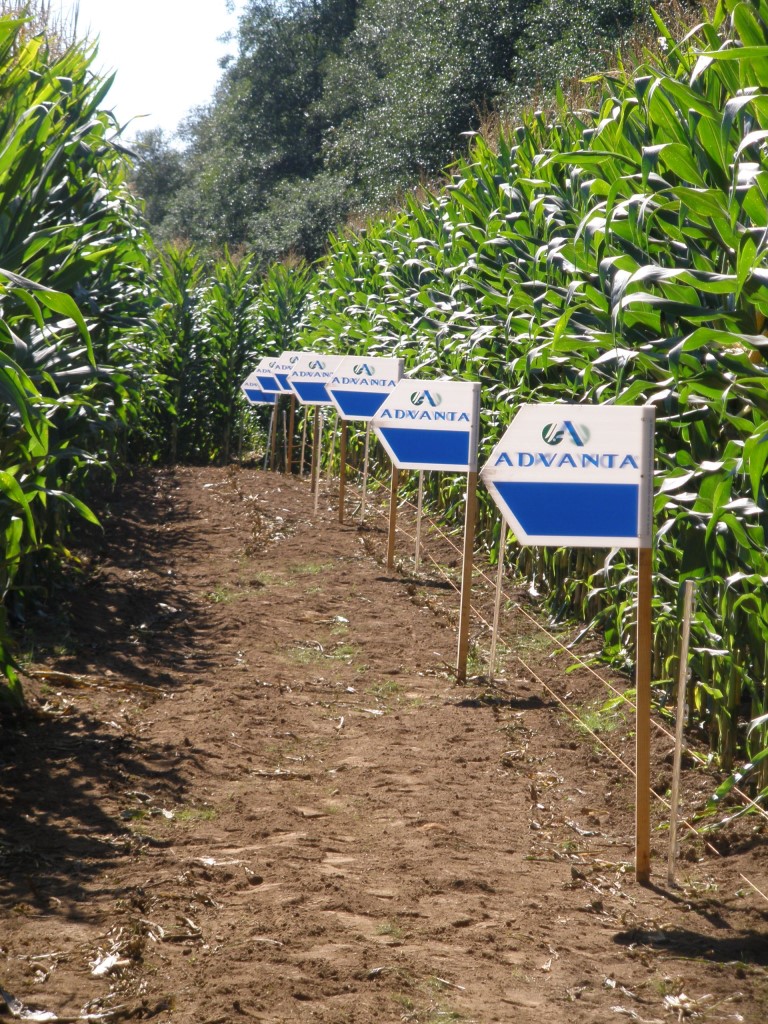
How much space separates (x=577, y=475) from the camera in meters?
3.70

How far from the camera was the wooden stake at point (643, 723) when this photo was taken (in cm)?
348

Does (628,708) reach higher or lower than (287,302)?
lower

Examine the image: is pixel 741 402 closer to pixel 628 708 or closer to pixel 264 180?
pixel 628 708

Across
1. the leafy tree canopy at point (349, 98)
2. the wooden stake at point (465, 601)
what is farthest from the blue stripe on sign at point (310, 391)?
the leafy tree canopy at point (349, 98)

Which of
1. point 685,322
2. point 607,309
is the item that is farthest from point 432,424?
point 685,322

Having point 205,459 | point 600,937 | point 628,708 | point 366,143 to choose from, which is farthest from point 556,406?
point 366,143

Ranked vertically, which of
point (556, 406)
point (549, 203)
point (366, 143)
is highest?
point (366, 143)

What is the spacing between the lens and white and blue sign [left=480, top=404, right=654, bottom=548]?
11.9ft

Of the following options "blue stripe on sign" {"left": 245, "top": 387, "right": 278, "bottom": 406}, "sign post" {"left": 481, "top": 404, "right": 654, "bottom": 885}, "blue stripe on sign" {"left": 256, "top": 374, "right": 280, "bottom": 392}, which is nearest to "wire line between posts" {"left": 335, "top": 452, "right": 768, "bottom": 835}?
"sign post" {"left": 481, "top": 404, "right": 654, "bottom": 885}

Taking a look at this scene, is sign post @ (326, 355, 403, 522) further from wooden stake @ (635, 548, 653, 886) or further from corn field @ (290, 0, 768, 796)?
wooden stake @ (635, 548, 653, 886)

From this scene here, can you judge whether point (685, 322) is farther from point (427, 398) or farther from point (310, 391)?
point (310, 391)

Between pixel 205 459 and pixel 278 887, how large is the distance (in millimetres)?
15691

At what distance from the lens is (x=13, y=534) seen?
4465 millimetres

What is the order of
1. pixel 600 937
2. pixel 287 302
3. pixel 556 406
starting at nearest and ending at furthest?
pixel 600 937 → pixel 556 406 → pixel 287 302
